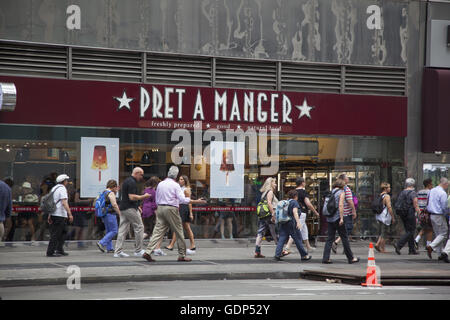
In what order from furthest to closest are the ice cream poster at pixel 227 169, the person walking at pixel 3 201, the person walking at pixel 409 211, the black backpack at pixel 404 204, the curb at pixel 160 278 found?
the ice cream poster at pixel 227 169
the black backpack at pixel 404 204
the person walking at pixel 409 211
the person walking at pixel 3 201
the curb at pixel 160 278

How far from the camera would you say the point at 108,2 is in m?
19.4

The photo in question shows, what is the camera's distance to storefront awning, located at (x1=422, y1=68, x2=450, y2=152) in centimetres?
2173

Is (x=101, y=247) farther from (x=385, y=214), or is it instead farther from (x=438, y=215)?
(x=438, y=215)

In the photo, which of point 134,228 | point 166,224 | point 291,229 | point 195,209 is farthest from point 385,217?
point 134,228

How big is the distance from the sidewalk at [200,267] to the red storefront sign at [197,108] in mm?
3071

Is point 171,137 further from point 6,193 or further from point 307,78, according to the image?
point 6,193

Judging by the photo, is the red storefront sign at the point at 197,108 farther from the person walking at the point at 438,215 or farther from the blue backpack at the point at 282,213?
the blue backpack at the point at 282,213

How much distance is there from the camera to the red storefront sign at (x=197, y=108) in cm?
1869

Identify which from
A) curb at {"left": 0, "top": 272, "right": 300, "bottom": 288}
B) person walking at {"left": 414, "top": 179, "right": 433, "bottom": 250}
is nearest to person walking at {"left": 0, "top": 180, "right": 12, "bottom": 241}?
curb at {"left": 0, "top": 272, "right": 300, "bottom": 288}

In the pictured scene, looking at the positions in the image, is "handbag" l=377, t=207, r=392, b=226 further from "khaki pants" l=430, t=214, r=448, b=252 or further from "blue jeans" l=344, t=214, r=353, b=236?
"blue jeans" l=344, t=214, r=353, b=236

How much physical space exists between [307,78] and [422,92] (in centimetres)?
349

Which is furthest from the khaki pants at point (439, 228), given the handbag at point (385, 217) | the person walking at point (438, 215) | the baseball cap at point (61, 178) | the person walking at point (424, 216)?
the baseball cap at point (61, 178)
